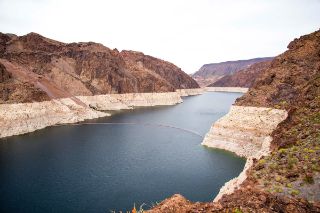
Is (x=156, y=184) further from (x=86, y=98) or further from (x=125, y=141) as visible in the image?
(x=86, y=98)

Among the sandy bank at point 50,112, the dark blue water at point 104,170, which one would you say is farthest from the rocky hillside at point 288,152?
the sandy bank at point 50,112

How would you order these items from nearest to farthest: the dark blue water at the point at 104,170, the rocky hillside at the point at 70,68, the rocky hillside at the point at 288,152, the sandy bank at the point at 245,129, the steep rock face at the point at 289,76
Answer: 1. the rocky hillside at the point at 288,152
2. the dark blue water at the point at 104,170
3. the sandy bank at the point at 245,129
4. the steep rock face at the point at 289,76
5. the rocky hillside at the point at 70,68

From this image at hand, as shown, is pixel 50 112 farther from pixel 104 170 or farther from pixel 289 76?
pixel 289 76

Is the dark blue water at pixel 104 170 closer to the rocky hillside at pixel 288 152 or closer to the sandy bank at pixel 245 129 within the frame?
the sandy bank at pixel 245 129

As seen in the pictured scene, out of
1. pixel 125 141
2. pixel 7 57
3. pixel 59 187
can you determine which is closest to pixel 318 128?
pixel 59 187

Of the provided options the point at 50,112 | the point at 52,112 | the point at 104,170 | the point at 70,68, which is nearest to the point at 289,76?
the point at 104,170

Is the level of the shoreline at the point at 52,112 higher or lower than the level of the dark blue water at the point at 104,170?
higher
